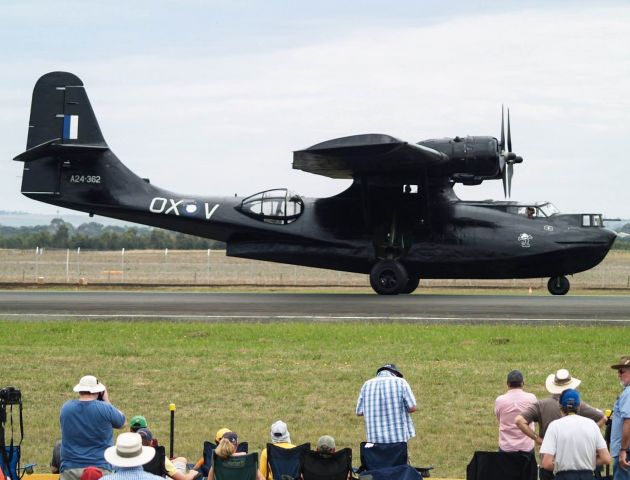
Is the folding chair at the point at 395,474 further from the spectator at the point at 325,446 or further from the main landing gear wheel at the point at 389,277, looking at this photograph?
the main landing gear wheel at the point at 389,277

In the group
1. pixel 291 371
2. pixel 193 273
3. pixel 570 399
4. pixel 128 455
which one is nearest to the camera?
pixel 128 455

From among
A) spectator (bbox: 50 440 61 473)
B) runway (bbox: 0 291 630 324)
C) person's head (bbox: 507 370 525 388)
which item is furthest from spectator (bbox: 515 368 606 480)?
runway (bbox: 0 291 630 324)

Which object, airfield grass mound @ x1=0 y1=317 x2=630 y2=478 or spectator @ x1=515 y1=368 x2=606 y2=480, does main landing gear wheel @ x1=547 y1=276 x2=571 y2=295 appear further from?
spectator @ x1=515 y1=368 x2=606 y2=480

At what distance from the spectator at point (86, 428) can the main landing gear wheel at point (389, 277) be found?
2246 centimetres

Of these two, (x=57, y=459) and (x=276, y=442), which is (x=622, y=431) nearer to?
(x=276, y=442)

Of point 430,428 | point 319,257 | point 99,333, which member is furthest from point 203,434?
point 319,257

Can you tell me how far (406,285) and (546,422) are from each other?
22.4m

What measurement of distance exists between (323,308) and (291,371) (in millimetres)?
9893

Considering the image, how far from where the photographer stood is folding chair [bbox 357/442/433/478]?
10945 mm

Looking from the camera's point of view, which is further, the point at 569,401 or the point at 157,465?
the point at 157,465

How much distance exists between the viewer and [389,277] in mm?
32625

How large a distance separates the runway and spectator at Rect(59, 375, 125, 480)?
15.7 m

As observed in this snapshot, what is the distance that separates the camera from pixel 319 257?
33.3m

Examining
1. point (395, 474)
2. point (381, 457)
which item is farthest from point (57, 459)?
point (395, 474)
